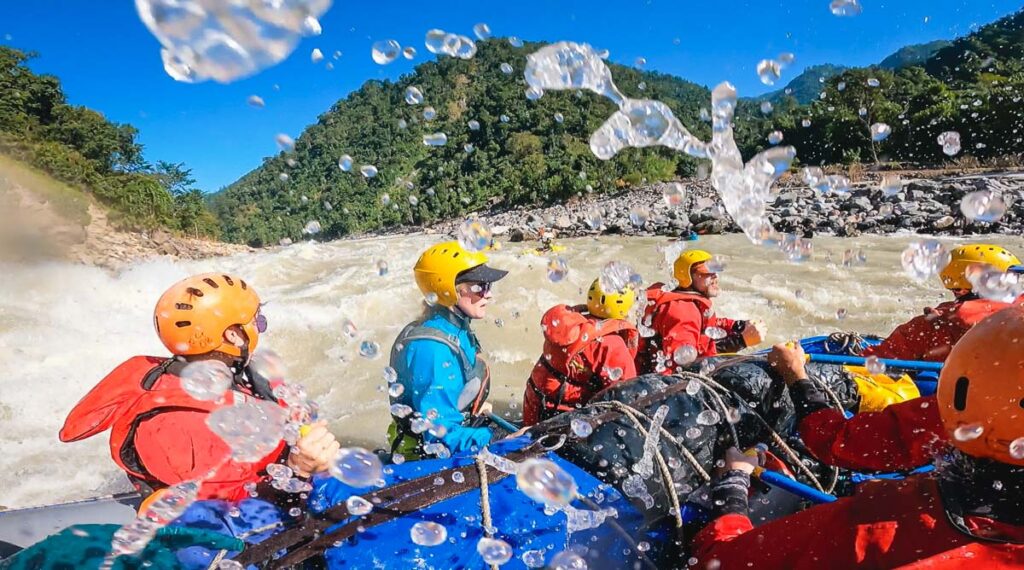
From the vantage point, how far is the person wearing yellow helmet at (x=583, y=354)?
3.69 metres

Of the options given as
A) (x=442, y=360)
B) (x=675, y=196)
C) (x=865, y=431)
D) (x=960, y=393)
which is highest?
(x=675, y=196)

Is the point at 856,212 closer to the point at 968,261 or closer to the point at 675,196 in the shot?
the point at 675,196

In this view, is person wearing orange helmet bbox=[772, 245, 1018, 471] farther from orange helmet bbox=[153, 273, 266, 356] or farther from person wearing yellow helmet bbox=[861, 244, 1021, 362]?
orange helmet bbox=[153, 273, 266, 356]

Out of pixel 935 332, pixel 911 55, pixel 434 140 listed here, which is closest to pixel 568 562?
pixel 434 140

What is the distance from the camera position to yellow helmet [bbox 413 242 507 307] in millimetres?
3029

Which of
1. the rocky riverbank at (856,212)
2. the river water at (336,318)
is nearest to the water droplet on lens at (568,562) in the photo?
the river water at (336,318)

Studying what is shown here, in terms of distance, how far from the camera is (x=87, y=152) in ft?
95.4

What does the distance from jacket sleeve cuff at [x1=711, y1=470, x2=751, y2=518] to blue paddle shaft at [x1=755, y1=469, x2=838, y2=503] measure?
0.77ft

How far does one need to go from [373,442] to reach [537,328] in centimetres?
416

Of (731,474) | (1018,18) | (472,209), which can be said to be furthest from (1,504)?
(1018,18)

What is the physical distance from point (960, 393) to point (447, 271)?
7.15ft

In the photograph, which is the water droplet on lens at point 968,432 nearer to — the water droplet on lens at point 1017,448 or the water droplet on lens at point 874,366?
the water droplet on lens at point 1017,448

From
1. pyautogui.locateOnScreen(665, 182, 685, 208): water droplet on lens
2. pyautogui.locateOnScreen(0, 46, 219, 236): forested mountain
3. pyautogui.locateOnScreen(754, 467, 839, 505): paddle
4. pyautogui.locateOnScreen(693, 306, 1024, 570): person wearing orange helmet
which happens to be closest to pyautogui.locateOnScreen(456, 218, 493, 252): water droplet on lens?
pyautogui.locateOnScreen(754, 467, 839, 505): paddle

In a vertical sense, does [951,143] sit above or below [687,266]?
above
